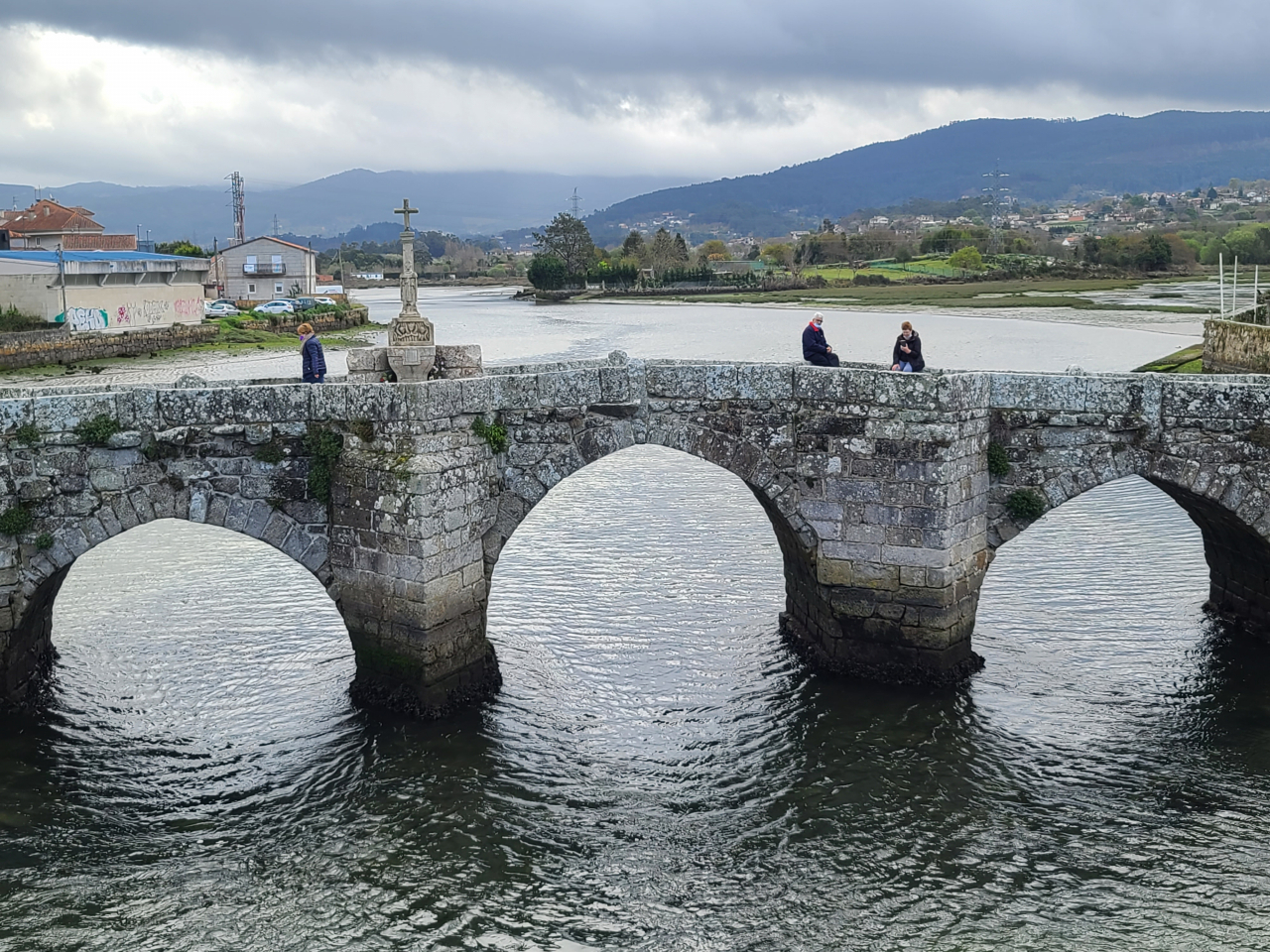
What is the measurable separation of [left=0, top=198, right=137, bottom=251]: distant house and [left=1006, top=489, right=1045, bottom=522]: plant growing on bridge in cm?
7031

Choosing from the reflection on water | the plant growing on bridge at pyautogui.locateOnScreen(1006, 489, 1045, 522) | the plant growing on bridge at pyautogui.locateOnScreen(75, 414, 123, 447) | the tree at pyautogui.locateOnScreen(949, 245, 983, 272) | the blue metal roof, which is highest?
the tree at pyautogui.locateOnScreen(949, 245, 983, 272)

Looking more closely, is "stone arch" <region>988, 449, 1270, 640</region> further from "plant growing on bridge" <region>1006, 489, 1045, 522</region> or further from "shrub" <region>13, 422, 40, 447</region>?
"shrub" <region>13, 422, 40, 447</region>

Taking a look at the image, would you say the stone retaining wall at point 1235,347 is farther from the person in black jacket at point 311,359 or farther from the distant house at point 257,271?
the distant house at point 257,271

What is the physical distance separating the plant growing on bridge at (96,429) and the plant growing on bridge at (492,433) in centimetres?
429

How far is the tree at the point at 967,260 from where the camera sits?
4108 inches

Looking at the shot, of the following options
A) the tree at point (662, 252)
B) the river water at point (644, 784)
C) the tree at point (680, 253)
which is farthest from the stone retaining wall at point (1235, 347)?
the tree at point (680, 253)

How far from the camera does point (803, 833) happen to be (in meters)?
12.4

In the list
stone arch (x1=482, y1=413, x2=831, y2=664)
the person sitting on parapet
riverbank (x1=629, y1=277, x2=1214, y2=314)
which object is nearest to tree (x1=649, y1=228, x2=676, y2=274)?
riverbank (x1=629, y1=277, x2=1214, y2=314)

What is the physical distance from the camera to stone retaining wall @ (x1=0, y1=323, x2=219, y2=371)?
41094mm

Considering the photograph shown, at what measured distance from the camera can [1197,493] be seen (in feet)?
49.0

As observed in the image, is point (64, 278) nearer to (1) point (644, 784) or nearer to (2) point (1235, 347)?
(1) point (644, 784)

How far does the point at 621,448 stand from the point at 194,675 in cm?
682

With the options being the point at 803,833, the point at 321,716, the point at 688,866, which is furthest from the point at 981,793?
the point at 321,716

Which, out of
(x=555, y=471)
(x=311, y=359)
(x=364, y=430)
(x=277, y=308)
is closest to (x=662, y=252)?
(x=277, y=308)
